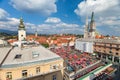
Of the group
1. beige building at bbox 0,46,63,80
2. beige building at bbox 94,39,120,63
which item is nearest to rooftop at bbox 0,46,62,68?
beige building at bbox 0,46,63,80

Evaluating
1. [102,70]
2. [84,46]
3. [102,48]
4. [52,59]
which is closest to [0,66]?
[52,59]

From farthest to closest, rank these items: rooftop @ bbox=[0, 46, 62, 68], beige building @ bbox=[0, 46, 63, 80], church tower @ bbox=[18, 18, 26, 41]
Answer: church tower @ bbox=[18, 18, 26, 41] < rooftop @ bbox=[0, 46, 62, 68] < beige building @ bbox=[0, 46, 63, 80]

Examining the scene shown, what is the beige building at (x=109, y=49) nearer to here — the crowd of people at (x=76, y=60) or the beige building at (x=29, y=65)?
the crowd of people at (x=76, y=60)

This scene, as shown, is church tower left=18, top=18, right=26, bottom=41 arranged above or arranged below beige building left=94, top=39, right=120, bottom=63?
above

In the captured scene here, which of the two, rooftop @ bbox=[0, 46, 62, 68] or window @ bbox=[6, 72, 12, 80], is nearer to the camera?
window @ bbox=[6, 72, 12, 80]

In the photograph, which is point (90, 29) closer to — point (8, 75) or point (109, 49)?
point (109, 49)

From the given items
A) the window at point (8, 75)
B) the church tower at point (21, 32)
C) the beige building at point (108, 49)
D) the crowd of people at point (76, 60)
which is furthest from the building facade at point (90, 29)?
the window at point (8, 75)

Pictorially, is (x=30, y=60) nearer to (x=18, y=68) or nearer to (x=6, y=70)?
(x=18, y=68)

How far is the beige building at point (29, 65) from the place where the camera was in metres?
18.8

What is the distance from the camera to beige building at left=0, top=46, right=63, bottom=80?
1884 centimetres

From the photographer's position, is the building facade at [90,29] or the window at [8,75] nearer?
the window at [8,75]

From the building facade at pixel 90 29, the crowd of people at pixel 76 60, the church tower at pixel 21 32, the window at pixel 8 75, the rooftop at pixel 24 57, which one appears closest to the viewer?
the window at pixel 8 75

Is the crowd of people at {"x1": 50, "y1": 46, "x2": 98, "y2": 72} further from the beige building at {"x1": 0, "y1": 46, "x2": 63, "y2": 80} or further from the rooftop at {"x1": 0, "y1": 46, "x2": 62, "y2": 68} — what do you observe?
the rooftop at {"x1": 0, "y1": 46, "x2": 62, "y2": 68}

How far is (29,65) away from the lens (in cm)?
1989
